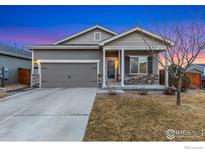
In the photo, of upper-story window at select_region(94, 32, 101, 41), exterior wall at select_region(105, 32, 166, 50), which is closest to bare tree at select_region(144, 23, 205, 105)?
exterior wall at select_region(105, 32, 166, 50)

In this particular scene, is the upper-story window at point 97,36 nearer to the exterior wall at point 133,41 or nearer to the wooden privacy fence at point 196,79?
the exterior wall at point 133,41

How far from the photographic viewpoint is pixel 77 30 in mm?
17250

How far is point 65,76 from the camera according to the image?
565 inches

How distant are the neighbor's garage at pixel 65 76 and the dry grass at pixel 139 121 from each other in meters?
6.37

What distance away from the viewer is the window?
14805 mm

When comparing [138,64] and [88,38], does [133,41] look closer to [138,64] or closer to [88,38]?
[138,64]

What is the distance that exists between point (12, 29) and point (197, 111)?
9377 millimetres

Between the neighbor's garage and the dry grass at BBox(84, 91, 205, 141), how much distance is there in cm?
637

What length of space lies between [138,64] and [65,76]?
563 cm

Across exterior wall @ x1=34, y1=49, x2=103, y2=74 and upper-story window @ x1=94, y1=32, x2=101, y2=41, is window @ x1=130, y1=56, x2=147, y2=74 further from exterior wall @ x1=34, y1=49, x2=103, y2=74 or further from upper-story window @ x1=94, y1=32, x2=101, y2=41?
upper-story window @ x1=94, y1=32, x2=101, y2=41

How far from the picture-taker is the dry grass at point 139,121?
4.91 metres
